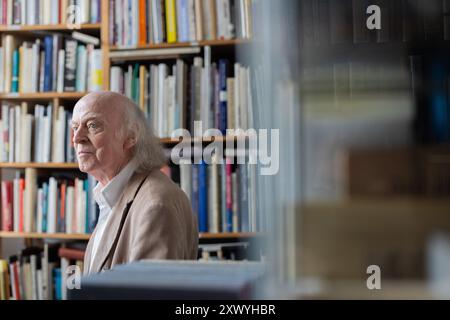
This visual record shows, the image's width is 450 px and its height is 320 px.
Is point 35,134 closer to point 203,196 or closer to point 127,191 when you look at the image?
point 203,196

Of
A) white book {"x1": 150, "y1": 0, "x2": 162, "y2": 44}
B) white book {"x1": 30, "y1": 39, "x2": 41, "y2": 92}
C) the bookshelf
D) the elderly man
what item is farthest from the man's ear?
white book {"x1": 30, "y1": 39, "x2": 41, "y2": 92}

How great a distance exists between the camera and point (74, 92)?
2227 mm

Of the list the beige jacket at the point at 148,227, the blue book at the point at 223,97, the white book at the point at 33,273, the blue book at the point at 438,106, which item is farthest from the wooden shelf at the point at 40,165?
the blue book at the point at 438,106

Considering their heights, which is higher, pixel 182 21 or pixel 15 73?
pixel 182 21

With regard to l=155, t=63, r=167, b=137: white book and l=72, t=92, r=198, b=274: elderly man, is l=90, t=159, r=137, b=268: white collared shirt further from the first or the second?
l=155, t=63, r=167, b=137: white book

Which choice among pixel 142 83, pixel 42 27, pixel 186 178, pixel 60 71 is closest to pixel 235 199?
pixel 186 178

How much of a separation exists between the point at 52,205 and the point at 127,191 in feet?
3.33

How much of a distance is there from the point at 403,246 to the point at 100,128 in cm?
104

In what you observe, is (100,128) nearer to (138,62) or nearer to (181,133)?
(181,133)

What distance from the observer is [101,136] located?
1465 millimetres

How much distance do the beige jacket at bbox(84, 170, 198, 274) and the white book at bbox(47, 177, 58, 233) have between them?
930 millimetres

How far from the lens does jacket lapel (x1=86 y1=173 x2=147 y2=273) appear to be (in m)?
1.22

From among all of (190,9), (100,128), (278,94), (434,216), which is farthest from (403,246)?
(190,9)

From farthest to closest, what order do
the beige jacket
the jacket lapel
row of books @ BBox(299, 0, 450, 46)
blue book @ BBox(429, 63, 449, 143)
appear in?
the jacket lapel → the beige jacket → row of books @ BBox(299, 0, 450, 46) → blue book @ BBox(429, 63, 449, 143)
